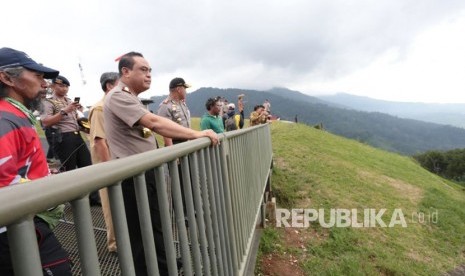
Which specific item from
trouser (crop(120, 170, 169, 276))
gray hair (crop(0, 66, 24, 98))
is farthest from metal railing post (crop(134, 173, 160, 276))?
gray hair (crop(0, 66, 24, 98))

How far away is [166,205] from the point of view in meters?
1.56

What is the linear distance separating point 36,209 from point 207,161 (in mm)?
1544

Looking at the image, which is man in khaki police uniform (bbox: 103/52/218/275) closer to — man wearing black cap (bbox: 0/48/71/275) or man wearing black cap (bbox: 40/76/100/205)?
man wearing black cap (bbox: 0/48/71/275)

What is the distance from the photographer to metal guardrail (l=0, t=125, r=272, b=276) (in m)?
0.77

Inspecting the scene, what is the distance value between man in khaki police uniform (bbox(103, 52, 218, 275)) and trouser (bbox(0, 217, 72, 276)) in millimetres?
554

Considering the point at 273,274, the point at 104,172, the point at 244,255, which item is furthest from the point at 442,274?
the point at 104,172

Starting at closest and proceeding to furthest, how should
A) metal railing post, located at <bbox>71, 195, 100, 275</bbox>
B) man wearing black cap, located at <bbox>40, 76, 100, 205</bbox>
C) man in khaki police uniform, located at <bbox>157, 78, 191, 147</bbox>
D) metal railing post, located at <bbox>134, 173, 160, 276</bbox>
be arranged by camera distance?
metal railing post, located at <bbox>71, 195, 100, 275</bbox>, metal railing post, located at <bbox>134, 173, 160, 276</bbox>, man wearing black cap, located at <bbox>40, 76, 100, 205</bbox>, man in khaki police uniform, located at <bbox>157, 78, 191, 147</bbox>

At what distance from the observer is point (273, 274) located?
213 inches

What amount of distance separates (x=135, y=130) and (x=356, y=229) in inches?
278

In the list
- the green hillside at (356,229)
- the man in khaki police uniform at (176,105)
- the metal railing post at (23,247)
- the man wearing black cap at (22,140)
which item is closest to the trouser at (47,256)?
the man wearing black cap at (22,140)

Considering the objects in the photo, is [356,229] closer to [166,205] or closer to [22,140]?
[166,205]

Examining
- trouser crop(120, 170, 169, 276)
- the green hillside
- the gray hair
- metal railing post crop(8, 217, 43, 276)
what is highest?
the gray hair

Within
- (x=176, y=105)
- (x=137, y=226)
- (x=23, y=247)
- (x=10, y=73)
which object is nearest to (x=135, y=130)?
(x=137, y=226)

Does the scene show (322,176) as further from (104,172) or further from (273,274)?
(104,172)
